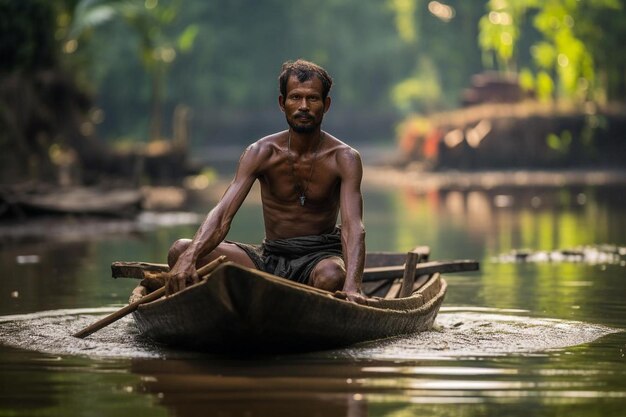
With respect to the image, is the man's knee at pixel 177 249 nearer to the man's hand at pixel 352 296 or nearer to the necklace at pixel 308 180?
the necklace at pixel 308 180

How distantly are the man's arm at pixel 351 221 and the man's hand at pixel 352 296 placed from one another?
28 millimetres

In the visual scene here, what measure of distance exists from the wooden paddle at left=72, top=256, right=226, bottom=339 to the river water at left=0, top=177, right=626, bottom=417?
0.32 feet

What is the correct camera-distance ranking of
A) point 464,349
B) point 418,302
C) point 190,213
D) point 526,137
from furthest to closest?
point 526,137
point 190,213
point 418,302
point 464,349

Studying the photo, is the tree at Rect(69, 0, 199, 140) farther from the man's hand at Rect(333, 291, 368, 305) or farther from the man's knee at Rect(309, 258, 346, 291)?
the man's hand at Rect(333, 291, 368, 305)

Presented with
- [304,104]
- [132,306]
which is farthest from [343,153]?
[132,306]

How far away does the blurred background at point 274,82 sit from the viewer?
2434cm

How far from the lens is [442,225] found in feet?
65.0

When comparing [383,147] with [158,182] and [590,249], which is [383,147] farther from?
[590,249]

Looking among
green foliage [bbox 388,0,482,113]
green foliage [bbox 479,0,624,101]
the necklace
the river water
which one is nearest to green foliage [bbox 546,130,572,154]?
green foliage [bbox 479,0,624,101]

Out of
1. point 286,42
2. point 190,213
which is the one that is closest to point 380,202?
point 190,213

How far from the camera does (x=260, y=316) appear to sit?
288 inches

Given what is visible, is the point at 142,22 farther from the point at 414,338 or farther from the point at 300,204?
the point at 414,338

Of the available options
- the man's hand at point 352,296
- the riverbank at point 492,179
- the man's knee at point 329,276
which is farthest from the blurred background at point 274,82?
the man's hand at point 352,296

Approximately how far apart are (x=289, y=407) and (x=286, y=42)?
5802 cm
